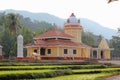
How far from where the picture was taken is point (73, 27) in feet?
204

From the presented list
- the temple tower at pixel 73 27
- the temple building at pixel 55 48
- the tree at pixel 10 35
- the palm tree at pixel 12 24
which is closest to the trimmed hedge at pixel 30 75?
the temple building at pixel 55 48

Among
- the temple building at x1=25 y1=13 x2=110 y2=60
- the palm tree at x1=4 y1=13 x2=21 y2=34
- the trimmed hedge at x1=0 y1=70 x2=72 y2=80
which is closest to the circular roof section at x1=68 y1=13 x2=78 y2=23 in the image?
the temple building at x1=25 y1=13 x2=110 y2=60

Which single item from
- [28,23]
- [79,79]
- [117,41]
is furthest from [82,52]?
[28,23]

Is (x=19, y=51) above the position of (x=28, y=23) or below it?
below

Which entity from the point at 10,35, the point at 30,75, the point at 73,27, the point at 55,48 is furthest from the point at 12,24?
the point at 30,75

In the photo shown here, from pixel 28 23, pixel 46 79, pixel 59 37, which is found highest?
pixel 28 23

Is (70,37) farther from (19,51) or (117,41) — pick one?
(117,41)

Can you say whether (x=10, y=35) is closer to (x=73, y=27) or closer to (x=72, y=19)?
(x=73, y=27)

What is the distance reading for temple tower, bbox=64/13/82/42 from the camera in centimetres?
6178

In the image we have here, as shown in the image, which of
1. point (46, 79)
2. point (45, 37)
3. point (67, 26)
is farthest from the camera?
point (67, 26)

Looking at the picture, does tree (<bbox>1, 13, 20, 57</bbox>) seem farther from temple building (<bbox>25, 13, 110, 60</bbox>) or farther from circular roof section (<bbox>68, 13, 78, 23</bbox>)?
temple building (<bbox>25, 13, 110, 60</bbox>)

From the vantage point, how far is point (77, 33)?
206ft

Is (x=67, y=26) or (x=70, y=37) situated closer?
(x=70, y=37)

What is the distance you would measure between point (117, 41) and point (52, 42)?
54.2 meters
